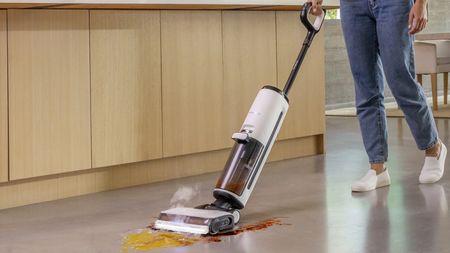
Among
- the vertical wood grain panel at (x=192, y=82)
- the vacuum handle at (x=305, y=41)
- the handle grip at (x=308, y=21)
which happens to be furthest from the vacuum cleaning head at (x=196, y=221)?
the vertical wood grain panel at (x=192, y=82)

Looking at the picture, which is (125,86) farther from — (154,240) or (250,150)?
(154,240)

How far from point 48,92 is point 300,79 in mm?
1700

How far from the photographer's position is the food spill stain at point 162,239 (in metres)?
2.76

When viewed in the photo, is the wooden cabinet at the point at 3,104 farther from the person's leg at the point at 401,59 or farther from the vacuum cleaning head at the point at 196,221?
the person's leg at the point at 401,59

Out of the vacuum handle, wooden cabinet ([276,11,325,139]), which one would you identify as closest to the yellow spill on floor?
the vacuum handle

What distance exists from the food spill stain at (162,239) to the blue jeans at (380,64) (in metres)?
0.92

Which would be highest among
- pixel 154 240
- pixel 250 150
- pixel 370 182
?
pixel 250 150

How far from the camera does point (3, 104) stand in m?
3.48

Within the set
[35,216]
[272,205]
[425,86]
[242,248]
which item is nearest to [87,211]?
[35,216]

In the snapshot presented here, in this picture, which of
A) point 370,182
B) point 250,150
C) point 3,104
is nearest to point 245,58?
point 370,182

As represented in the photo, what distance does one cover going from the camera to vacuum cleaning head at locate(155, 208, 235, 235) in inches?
112

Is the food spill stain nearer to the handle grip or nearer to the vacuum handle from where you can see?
the vacuum handle

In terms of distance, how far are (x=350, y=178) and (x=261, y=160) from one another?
3.86 feet

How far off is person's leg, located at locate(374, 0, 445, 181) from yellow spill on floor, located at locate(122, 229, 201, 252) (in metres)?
1.20
